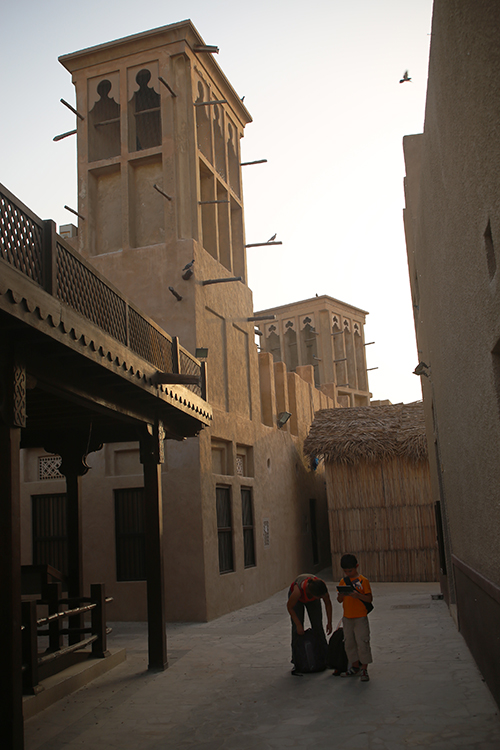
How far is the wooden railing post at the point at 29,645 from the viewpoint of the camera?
6.64m

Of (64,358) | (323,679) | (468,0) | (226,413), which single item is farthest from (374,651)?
(468,0)

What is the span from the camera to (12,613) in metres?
5.14

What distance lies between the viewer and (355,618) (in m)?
7.32

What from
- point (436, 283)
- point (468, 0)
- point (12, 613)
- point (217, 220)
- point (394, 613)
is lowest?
point (394, 613)

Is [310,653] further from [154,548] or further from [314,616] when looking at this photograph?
[154,548]

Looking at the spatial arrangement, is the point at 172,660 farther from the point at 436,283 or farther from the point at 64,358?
the point at 436,283

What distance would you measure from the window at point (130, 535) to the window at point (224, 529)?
63.9 inches

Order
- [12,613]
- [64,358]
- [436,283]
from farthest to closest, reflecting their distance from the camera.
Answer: [436,283], [64,358], [12,613]

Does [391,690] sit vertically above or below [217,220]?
below

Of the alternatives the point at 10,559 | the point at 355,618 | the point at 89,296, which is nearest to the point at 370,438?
the point at 355,618

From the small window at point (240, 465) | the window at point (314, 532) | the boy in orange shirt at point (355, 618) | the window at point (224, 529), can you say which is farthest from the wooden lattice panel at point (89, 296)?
the window at point (314, 532)

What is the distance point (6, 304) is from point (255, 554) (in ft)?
39.6

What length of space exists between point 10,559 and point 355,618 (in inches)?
152

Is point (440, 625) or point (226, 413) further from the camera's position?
point (226, 413)
